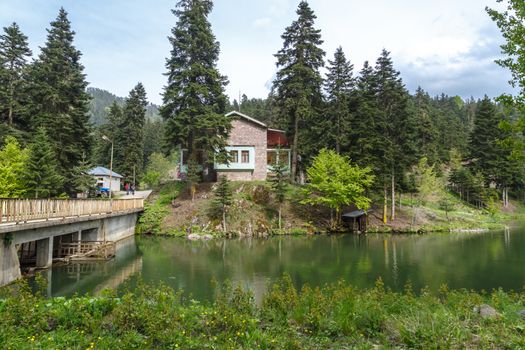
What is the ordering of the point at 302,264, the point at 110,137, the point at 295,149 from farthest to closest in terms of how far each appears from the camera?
the point at 110,137 → the point at 295,149 → the point at 302,264

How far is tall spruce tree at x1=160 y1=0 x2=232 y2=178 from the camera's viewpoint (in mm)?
35531

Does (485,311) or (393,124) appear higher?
(393,124)

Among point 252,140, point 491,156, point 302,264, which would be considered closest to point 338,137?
point 252,140

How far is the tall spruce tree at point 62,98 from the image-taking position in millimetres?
32094

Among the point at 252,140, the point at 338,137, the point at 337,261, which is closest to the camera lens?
the point at 337,261

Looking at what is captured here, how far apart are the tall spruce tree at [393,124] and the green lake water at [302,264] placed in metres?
9.35

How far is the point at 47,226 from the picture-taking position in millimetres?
16969

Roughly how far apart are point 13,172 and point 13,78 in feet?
49.1

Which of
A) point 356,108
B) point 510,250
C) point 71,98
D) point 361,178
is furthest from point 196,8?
point 510,250

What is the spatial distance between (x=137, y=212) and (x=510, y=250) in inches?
1248

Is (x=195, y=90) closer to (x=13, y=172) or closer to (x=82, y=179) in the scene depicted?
(x=82, y=179)

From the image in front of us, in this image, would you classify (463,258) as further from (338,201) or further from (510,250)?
(338,201)

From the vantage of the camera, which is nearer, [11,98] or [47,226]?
[47,226]

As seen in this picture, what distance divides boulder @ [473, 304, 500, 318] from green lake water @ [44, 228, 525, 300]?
241 inches
